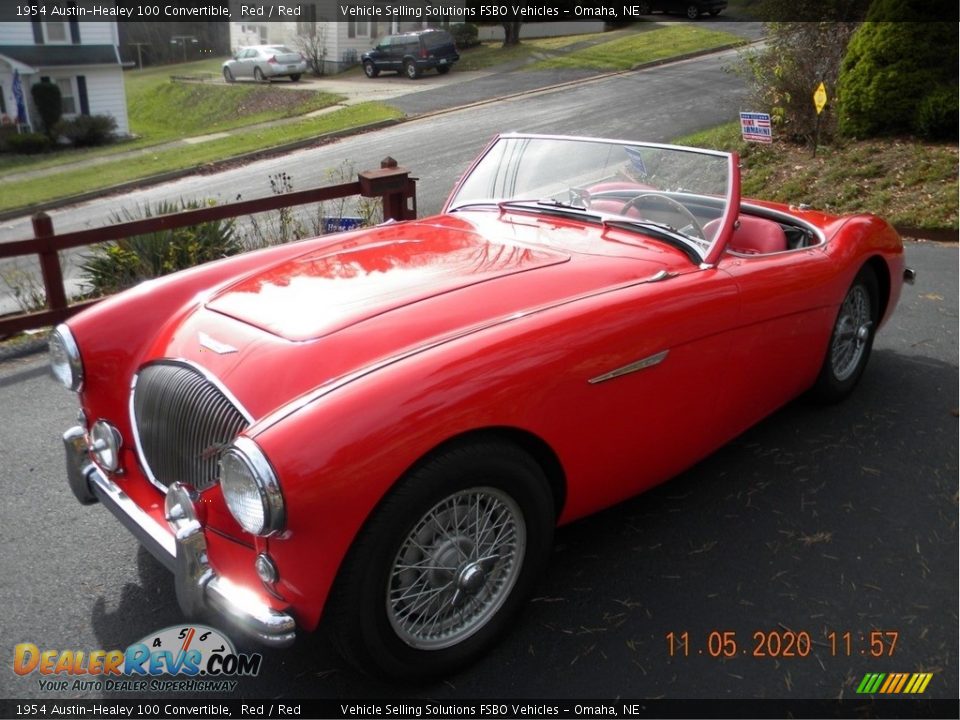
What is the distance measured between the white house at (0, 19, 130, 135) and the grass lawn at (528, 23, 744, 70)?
1463cm

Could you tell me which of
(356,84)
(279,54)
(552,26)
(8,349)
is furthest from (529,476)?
(552,26)

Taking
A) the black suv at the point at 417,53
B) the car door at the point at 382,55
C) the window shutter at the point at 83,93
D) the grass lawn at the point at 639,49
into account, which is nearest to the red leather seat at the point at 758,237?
the grass lawn at the point at 639,49

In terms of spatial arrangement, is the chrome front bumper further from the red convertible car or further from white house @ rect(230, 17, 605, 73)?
white house @ rect(230, 17, 605, 73)

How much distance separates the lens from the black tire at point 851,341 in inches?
172

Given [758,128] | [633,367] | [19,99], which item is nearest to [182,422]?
[633,367]

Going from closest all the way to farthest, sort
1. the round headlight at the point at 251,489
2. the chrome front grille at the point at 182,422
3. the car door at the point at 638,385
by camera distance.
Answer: the round headlight at the point at 251,489
the chrome front grille at the point at 182,422
the car door at the point at 638,385

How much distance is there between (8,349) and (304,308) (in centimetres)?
392

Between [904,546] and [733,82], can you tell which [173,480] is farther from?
[733,82]

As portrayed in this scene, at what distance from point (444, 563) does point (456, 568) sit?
6cm

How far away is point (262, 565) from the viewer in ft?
7.81

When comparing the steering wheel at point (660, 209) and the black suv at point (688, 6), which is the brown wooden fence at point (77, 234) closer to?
the steering wheel at point (660, 209)

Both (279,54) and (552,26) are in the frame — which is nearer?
(279,54)

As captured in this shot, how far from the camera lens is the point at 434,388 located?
2.48 metres

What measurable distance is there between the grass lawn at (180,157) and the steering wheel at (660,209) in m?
16.3
